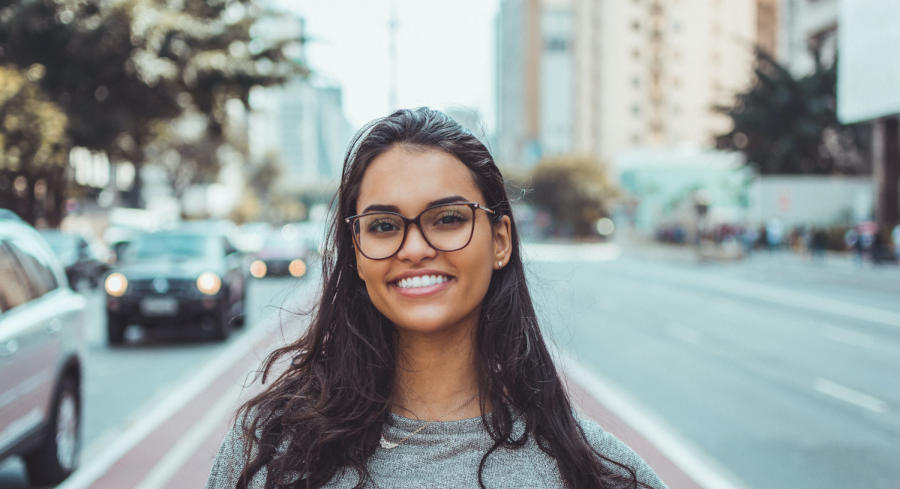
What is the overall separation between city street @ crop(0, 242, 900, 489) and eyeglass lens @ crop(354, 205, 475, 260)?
0.38 meters

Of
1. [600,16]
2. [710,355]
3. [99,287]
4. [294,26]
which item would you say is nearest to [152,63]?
[294,26]

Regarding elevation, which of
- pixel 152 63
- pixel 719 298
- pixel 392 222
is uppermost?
pixel 152 63

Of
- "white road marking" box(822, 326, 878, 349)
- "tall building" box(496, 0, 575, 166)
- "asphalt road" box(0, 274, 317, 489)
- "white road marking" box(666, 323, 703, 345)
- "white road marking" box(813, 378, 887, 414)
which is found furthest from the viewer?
"tall building" box(496, 0, 575, 166)

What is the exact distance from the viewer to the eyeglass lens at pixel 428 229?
1.93m

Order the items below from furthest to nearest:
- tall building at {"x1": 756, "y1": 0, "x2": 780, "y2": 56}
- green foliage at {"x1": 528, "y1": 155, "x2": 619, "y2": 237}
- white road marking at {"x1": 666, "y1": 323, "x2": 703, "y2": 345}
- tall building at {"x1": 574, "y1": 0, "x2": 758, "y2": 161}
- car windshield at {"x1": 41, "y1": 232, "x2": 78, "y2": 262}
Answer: tall building at {"x1": 756, "y1": 0, "x2": 780, "y2": 56} < tall building at {"x1": 574, "y1": 0, "x2": 758, "y2": 161} < green foliage at {"x1": 528, "y1": 155, "x2": 619, "y2": 237} < car windshield at {"x1": 41, "y1": 232, "x2": 78, "y2": 262} < white road marking at {"x1": 666, "y1": 323, "x2": 703, "y2": 345}

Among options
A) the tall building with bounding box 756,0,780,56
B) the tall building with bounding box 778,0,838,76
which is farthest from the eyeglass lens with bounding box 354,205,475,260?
the tall building with bounding box 756,0,780,56

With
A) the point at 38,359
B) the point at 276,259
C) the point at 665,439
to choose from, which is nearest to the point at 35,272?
the point at 38,359

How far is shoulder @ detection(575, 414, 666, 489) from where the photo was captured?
75.5 inches

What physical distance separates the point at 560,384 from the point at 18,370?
4484 millimetres

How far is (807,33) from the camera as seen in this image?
53.7 m

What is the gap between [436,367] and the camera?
2018 millimetres

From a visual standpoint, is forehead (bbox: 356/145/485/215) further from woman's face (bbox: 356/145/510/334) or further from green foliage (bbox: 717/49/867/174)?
green foliage (bbox: 717/49/867/174)

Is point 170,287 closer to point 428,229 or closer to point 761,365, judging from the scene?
point 761,365

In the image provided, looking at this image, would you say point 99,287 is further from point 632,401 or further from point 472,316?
point 472,316
